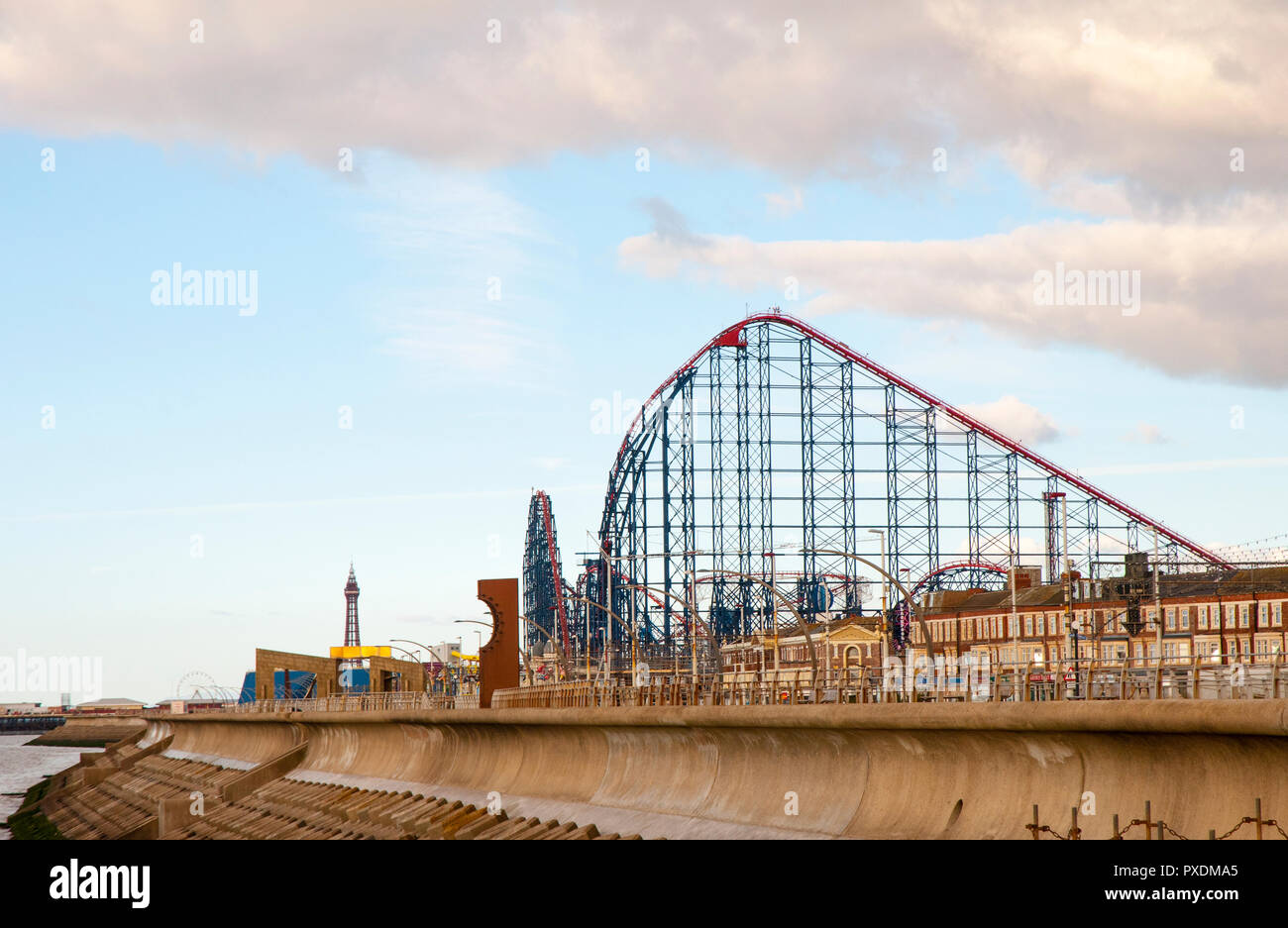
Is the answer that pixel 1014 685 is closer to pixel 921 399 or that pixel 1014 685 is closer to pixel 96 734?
pixel 921 399

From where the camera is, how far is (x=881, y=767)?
67.2ft

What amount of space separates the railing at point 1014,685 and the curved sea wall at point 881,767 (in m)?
0.85

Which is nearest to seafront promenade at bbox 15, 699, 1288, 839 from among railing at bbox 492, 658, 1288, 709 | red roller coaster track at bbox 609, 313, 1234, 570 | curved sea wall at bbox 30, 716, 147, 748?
railing at bbox 492, 658, 1288, 709

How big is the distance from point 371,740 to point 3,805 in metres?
36.5

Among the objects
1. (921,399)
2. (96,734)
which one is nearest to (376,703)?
(921,399)

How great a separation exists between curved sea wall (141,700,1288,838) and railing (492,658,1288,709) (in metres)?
0.85

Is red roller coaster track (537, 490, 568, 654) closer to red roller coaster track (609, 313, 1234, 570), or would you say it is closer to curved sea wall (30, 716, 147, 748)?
red roller coaster track (609, 313, 1234, 570)

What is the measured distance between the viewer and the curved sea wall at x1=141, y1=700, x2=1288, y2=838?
48.8 ft

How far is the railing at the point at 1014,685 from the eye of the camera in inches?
667

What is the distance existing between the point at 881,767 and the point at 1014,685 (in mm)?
1988

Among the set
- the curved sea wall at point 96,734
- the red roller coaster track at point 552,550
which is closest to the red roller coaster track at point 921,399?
the red roller coaster track at point 552,550

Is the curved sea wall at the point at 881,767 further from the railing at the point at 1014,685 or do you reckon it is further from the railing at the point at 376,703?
the railing at the point at 376,703
